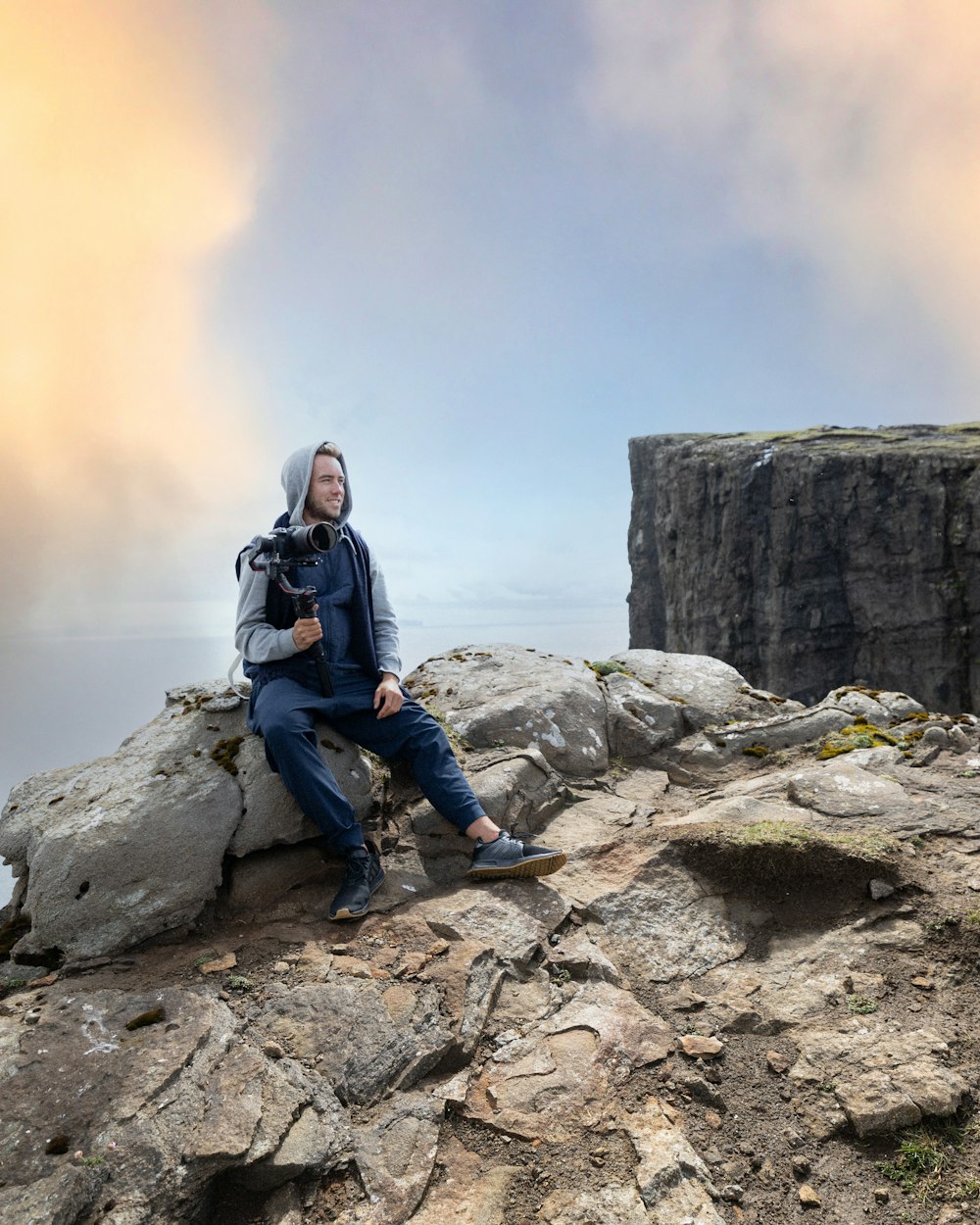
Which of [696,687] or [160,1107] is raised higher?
[160,1107]

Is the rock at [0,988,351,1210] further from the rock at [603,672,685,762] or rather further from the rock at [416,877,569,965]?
the rock at [603,672,685,762]

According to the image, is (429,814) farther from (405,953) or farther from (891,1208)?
(891,1208)

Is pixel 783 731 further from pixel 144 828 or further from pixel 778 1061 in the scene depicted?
pixel 144 828

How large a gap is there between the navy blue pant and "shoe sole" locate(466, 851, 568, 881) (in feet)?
1.29

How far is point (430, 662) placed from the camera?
9.98 meters

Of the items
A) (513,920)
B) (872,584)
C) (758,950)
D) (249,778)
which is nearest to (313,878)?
(249,778)

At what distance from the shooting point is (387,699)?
6211 mm

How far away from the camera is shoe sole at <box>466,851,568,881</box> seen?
18.3ft

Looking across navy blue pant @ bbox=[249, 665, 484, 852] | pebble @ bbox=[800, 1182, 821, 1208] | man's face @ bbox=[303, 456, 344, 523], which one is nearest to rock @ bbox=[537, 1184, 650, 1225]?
pebble @ bbox=[800, 1182, 821, 1208]

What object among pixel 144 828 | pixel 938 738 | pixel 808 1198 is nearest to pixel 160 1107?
pixel 144 828

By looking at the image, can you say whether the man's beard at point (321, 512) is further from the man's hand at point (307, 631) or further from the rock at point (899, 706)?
the rock at point (899, 706)

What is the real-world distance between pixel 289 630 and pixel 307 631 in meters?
0.20

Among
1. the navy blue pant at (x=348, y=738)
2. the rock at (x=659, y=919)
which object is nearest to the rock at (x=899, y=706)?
the rock at (x=659, y=919)

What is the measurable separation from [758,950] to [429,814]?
110 inches
